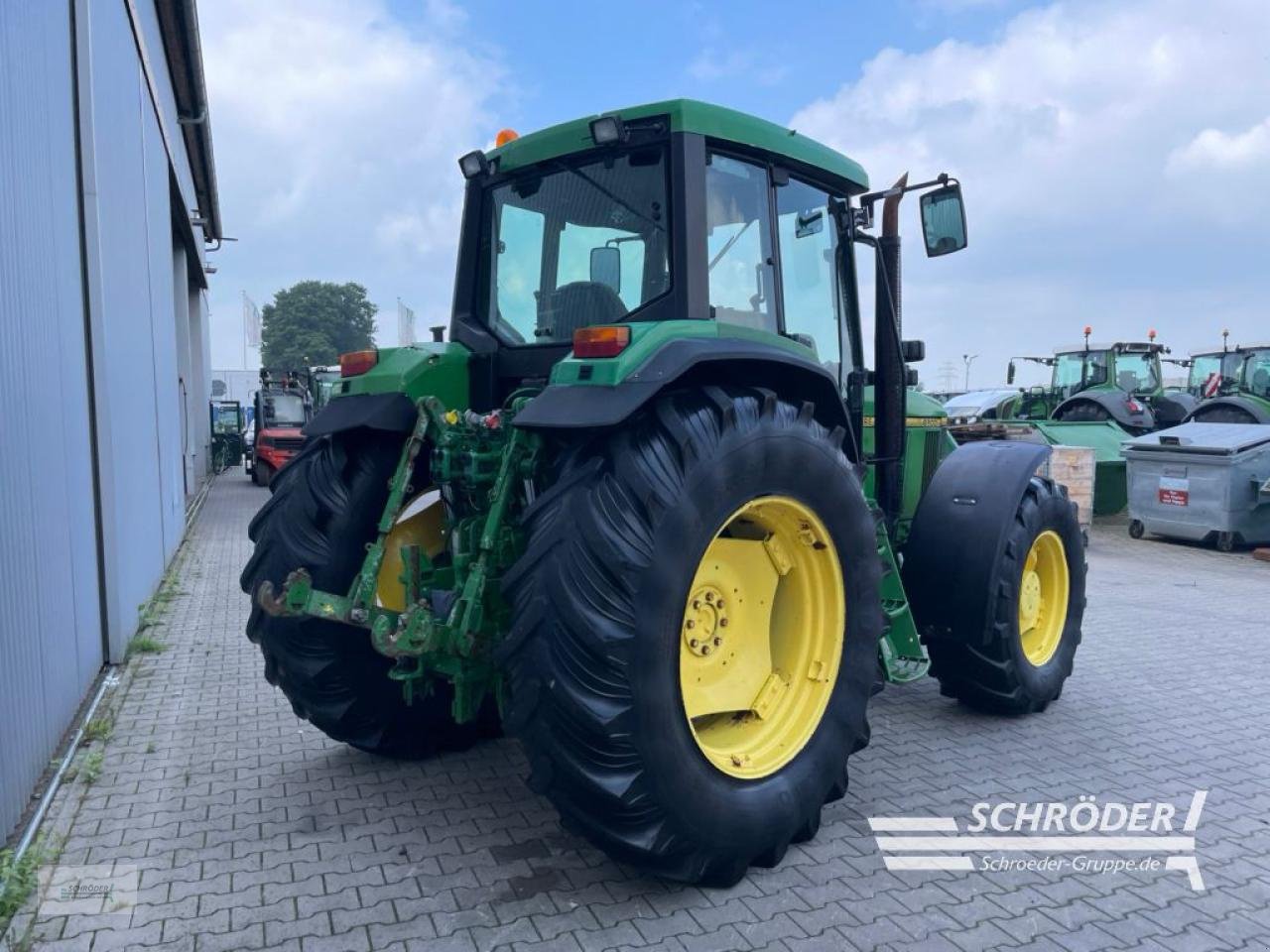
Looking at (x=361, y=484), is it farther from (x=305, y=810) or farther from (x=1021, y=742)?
(x=1021, y=742)

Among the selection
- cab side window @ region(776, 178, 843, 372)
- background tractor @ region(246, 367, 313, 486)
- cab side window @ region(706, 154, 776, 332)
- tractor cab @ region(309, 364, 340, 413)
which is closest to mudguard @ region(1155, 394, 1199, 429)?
cab side window @ region(776, 178, 843, 372)

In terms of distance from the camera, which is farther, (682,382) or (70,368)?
(70,368)

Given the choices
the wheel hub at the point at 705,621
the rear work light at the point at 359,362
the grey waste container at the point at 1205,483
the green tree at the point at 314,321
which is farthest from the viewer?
the green tree at the point at 314,321

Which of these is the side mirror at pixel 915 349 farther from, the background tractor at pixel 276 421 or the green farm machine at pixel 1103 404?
the background tractor at pixel 276 421

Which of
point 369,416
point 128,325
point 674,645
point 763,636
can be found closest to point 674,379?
point 674,645

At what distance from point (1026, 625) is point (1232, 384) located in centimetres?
1361

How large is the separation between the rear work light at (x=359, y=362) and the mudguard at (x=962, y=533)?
8.50ft

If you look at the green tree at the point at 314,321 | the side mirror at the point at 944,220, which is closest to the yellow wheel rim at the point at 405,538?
the side mirror at the point at 944,220

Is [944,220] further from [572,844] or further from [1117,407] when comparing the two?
[1117,407]

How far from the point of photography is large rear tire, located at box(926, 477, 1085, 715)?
13.7 ft

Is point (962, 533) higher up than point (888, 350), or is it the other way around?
point (888, 350)

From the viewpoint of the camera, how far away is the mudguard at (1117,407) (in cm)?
1445

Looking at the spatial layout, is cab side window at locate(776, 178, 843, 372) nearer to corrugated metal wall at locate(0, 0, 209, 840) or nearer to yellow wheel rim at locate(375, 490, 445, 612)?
yellow wheel rim at locate(375, 490, 445, 612)

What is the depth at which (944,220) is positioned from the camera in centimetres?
414
